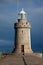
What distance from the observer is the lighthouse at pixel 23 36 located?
35.1 m

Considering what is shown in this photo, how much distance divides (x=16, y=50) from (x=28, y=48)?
1.33m

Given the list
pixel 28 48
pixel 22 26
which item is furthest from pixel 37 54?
pixel 22 26

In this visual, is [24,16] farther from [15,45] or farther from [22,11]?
[15,45]

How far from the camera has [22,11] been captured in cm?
3619

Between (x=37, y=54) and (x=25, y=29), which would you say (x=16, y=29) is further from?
(x=37, y=54)

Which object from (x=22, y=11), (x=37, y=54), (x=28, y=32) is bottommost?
(x=37, y=54)

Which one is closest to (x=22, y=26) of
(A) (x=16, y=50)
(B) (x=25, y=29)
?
(B) (x=25, y=29)

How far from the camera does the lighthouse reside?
35062 mm

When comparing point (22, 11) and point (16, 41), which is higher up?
point (22, 11)

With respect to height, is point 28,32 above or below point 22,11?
below

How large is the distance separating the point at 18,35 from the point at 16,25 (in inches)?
44.5

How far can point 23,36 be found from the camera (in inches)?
1380

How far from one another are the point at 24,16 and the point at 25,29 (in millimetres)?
1551

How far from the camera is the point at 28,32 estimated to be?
116 ft
